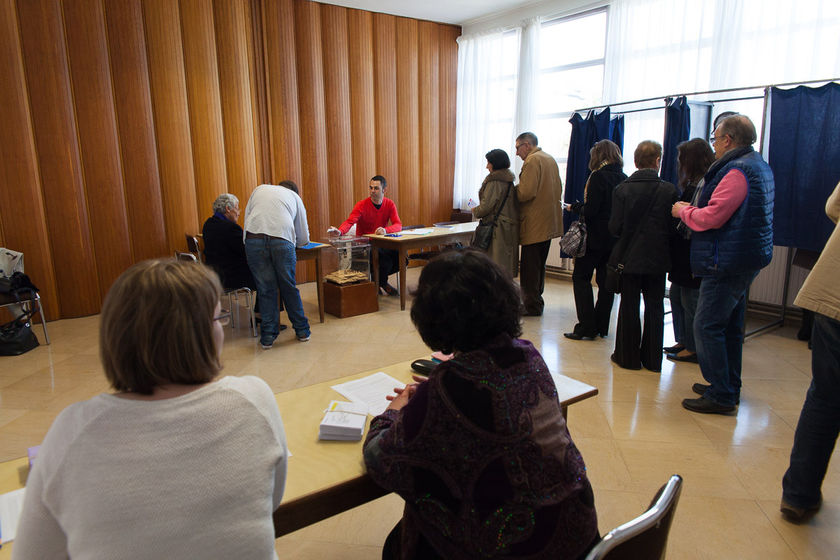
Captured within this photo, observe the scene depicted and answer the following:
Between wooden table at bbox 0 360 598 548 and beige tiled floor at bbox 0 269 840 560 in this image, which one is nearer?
wooden table at bbox 0 360 598 548

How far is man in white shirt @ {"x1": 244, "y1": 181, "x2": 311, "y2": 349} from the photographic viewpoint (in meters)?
4.14

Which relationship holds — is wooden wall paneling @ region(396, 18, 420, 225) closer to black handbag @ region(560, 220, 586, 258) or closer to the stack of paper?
black handbag @ region(560, 220, 586, 258)

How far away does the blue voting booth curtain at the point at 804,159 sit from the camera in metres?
3.92

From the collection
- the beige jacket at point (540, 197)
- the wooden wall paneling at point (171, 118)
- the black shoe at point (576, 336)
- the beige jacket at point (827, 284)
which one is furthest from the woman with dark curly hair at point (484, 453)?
the wooden wall paneling at point (171, 118)

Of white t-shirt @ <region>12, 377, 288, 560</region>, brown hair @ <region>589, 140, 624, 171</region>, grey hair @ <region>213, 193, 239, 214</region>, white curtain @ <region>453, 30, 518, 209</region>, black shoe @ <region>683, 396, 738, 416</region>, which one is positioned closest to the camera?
white t-shirt @ <region>12, 377, 288, 560</region>

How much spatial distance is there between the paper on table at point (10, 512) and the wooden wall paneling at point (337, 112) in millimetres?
5675

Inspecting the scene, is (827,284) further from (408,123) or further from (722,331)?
(408,123)

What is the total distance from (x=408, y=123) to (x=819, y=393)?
6207 mm

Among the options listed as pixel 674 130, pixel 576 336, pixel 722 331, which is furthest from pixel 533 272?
pixel 722 331

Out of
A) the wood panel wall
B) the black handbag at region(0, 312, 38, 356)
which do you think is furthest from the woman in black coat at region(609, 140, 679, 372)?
the black handbag at region(0, 312, 38, 356)

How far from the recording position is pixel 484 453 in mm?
1083

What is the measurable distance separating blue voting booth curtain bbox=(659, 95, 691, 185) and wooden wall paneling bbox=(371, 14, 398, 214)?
3.78 meters

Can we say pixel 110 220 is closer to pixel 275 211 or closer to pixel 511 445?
pixel 275 211

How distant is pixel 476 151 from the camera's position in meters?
7.64
